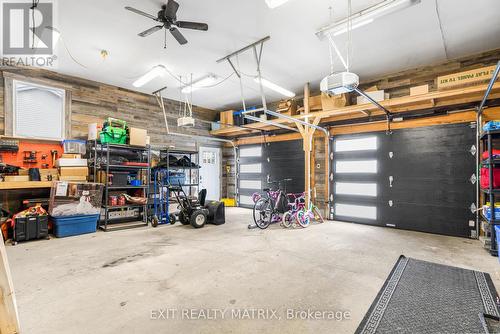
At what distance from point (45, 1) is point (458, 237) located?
7765 millimetres

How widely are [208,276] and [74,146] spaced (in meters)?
4.46

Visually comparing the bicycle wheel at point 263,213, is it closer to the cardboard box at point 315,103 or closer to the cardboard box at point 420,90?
the cardboard box at point 315,103

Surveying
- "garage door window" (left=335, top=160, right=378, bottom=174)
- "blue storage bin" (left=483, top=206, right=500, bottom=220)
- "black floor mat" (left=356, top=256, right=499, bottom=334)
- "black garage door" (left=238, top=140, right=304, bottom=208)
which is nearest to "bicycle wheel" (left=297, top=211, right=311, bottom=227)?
"black garage door" (left=238, top=140, right=304, bottom=208)

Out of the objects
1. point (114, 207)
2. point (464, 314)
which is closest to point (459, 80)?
point (464, 314)

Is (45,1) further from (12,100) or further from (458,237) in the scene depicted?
(458,237)

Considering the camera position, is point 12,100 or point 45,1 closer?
point 45,1

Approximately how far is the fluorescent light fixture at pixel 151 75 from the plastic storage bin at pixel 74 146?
185cm

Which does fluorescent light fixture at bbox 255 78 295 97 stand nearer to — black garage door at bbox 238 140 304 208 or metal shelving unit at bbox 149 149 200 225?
black garage door at bbox 238 140 304 208

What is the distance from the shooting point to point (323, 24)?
3592 millimetres

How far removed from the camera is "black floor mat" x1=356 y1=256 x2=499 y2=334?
1.97 metres

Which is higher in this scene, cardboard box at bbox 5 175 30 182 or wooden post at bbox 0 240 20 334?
cardboard box at bbox 5 175 30 182

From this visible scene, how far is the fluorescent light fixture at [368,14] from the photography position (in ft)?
9.40

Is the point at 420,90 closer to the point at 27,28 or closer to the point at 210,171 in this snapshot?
the point at 210,171

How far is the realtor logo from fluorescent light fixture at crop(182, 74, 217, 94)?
107 inches
